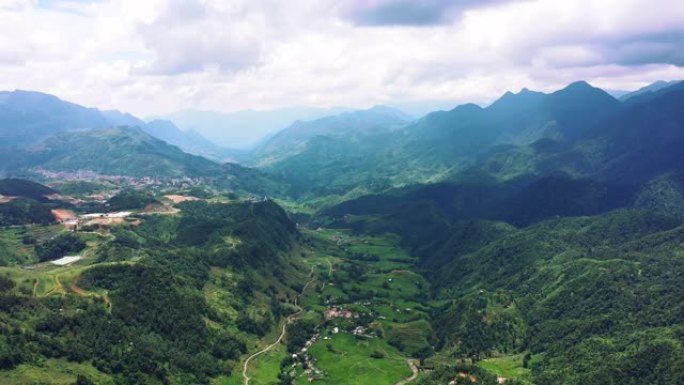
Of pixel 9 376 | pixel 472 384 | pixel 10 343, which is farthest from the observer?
pixel 472 384

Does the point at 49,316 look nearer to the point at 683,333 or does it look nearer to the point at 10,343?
the point at 10,343

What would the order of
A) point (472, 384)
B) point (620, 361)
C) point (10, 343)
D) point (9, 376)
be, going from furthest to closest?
point (620, 361) → point (472, 384) → point (10, 343) → point (9, 376)

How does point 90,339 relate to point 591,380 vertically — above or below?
above

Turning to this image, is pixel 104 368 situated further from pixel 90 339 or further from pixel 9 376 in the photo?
pixel 9 376

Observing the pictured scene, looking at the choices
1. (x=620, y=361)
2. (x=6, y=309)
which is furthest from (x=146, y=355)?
(x=620, y=361)

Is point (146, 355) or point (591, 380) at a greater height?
point (146, 355)

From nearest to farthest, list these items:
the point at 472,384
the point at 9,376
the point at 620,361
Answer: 1. the point at 9,376
2. the point at 472,384
3. the point at 620,361

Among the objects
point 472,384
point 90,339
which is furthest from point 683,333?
point 90,339

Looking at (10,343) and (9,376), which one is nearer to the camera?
(9,376)

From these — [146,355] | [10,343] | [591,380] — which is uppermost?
[10,343]
